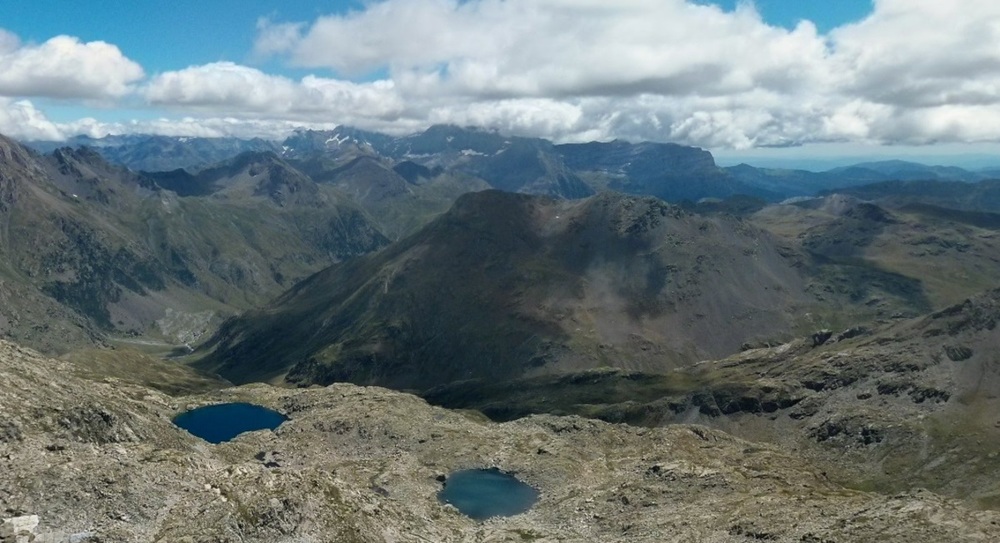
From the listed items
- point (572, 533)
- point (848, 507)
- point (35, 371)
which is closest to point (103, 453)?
point (35, 371)

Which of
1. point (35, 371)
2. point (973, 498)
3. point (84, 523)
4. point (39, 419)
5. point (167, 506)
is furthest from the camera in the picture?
point (973, 498)

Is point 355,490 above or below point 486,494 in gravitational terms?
A: above

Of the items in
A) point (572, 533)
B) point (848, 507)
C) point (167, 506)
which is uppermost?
point (167, 506)

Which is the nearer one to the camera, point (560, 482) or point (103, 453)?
point (103, 453)

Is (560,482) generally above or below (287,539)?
below

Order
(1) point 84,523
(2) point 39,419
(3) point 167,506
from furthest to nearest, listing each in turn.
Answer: (2) point 39,419 → (3) point 167,506 → (1) point 84,523

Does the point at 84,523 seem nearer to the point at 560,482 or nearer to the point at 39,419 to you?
the point at 39,419

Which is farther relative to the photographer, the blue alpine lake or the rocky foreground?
the blue alpine lake
